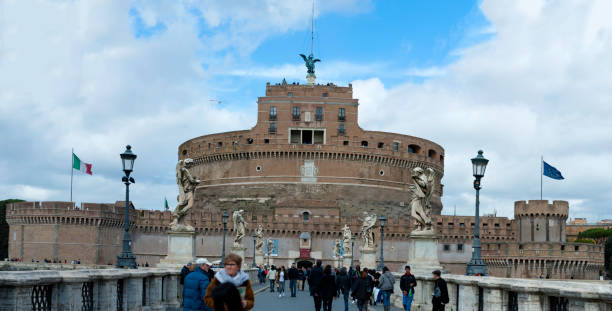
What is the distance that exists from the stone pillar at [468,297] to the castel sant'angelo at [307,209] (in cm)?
5521

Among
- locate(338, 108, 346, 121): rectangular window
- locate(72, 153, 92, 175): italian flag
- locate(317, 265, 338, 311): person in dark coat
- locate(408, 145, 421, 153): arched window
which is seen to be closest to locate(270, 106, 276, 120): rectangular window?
locate(338, 108, 346, 121): rectangular window

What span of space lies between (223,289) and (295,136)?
3154 inches

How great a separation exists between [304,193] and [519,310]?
72.7 meters

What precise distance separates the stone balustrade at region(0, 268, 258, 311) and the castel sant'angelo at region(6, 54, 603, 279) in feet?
181

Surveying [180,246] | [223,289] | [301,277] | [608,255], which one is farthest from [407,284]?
[608,255]

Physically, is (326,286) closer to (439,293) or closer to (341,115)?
(439,293)

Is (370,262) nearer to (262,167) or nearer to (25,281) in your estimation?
(25,281)

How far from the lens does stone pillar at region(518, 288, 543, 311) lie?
32.5 ft

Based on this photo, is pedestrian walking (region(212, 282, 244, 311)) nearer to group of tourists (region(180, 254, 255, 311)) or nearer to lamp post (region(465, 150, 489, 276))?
group of tourists (region(180, 254, 255, 311))

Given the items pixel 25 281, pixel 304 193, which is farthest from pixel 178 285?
pixel 304 193

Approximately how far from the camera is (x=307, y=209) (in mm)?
79125

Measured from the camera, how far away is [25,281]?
27.8 feet

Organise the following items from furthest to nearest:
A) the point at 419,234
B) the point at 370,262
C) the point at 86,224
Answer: the point at 86,224 → the point at 370,262 → the point at 419,234

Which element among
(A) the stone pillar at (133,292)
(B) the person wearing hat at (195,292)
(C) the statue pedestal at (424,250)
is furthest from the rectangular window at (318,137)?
(B) the person wearing hat at (195,292)
